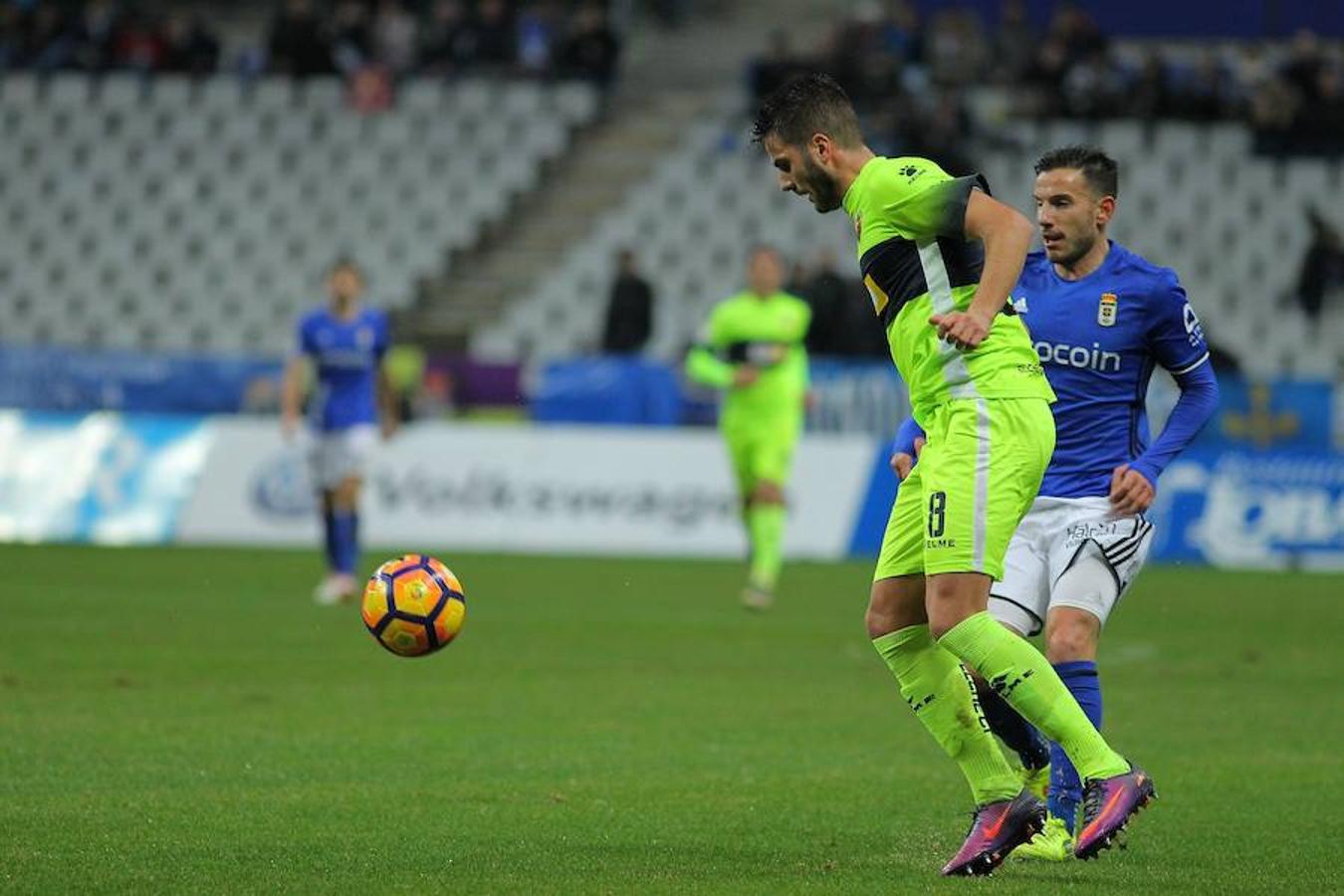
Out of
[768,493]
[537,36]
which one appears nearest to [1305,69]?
[537,36]

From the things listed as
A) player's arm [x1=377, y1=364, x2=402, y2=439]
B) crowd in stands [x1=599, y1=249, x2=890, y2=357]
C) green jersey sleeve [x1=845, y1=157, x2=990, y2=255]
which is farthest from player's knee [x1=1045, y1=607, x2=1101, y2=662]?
crowd in stands [x1=599, y1=249, x2=890, y2=357]

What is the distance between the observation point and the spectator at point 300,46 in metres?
29.4

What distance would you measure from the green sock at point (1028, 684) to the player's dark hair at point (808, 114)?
1.46 metres

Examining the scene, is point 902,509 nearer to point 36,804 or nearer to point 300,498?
point 36,804

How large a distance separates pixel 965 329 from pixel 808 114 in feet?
2.85

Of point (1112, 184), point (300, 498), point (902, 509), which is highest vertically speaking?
point (1112, 184)

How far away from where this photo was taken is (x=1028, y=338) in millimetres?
6688

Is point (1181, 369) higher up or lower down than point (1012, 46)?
lower down

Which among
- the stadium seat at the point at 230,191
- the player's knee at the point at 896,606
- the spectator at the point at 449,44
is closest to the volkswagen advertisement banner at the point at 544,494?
the stadium seat at the point at 230,191

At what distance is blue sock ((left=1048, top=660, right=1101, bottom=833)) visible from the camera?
705 centimetres

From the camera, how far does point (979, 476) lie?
6.34 metres

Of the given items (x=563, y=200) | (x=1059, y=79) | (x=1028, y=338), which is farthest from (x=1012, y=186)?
(x=1028, y=338)

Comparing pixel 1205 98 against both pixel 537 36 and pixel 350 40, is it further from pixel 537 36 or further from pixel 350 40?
pixel 350 40

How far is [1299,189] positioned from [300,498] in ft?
42.6
